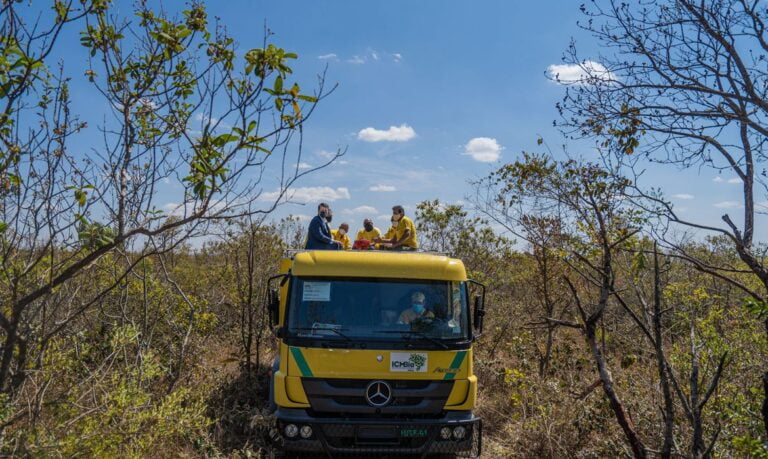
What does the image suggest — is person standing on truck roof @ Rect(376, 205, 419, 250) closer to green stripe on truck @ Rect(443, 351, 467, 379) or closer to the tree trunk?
green stripe on truck @ Rect(443, 351, 467, 379)

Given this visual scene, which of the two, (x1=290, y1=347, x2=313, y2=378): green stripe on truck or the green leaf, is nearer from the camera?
the green leaf

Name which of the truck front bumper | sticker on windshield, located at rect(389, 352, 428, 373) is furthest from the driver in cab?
the truck front bumper

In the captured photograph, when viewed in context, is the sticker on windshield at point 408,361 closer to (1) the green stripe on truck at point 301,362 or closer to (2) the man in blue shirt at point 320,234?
(1) the green stripe on truck at point 301,362

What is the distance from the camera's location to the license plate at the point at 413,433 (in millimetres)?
5598

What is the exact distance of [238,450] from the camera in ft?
21.2

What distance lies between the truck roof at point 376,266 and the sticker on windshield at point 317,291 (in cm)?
10

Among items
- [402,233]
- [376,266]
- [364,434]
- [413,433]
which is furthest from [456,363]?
[402,233]

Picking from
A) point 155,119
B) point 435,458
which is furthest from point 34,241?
point 435,458

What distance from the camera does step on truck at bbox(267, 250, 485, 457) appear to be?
5.59m

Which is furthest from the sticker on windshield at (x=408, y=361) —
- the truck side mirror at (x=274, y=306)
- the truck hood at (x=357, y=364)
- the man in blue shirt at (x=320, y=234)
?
the man in blue shirt at (x=320, y=234)

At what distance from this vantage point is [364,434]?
5574 millimetres

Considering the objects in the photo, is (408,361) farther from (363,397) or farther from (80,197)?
(80,197)

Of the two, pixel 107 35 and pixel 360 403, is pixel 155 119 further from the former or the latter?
pixel 360 403

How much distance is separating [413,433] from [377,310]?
1233mm
